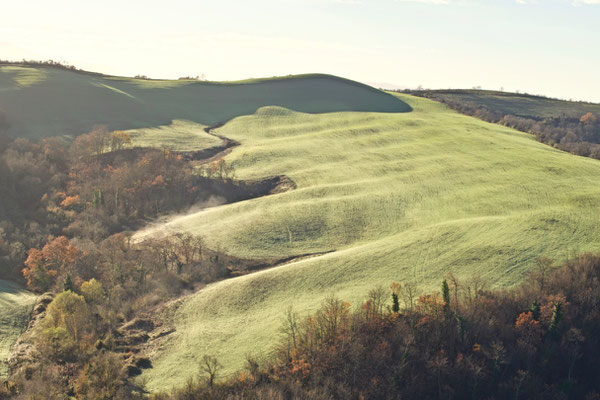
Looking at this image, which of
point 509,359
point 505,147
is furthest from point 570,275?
point 505,147

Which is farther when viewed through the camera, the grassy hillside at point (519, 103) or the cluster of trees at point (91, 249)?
the grassy hillside at point (519, 103)

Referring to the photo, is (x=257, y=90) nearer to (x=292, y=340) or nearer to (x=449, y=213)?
(x=449, y=213)

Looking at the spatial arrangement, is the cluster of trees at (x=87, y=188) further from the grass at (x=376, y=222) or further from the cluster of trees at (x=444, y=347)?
the cluster of trees at (x=444, y=347)

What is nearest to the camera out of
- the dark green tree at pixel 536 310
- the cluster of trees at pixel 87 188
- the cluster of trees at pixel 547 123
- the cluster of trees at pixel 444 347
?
the cluster of trees at pixel 444 347

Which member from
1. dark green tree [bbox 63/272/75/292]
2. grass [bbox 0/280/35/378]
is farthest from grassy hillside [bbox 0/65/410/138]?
dark green tree [bbox 63/272/75/292]

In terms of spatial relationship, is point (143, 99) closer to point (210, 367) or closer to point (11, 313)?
point (11, 313)

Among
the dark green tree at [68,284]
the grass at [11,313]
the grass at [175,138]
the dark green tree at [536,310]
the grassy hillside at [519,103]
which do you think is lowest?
the grass at [11,313]

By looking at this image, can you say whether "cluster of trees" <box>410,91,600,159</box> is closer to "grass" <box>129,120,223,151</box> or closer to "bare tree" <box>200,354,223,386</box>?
"grass" <box>129,120,223,151</box>

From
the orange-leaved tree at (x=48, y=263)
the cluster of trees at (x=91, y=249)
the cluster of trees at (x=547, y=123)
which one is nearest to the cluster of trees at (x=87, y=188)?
the cluster of trees at (x=91, y=249)

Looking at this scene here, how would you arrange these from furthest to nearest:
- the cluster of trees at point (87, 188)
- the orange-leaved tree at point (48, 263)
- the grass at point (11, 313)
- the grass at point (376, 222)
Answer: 1. the cluster of trees at point (87, 188)
2. the orange-leaved tree at point (48, 263)
3. the grass at point (376, 222)
4. the grass at point (11, 313)
